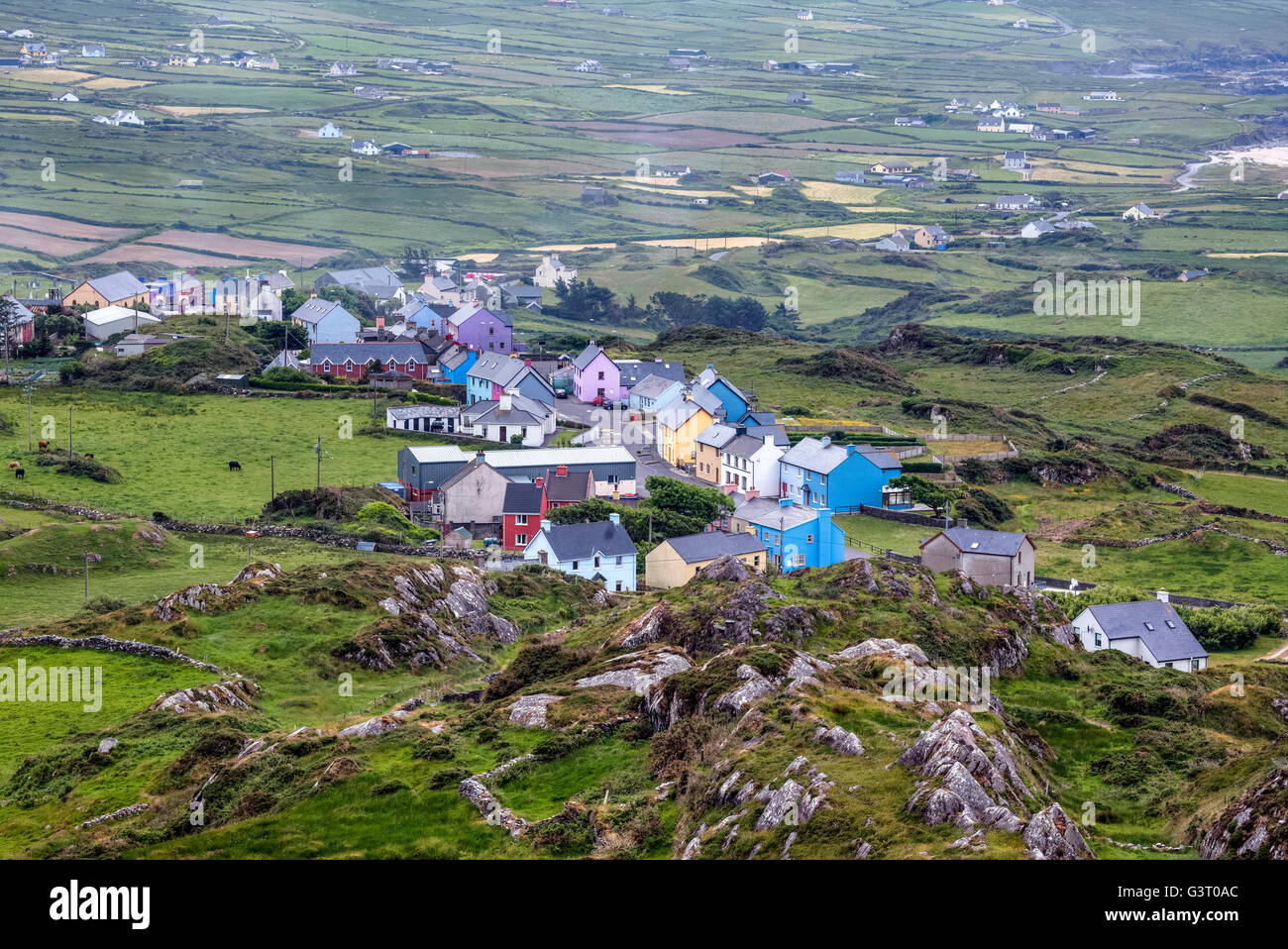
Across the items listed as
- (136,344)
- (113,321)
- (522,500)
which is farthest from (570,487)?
(113,321)

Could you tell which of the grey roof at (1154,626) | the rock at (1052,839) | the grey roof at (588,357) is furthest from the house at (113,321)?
the rock at (1052,839)

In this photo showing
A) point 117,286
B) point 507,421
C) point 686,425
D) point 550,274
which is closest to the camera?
point 686,425

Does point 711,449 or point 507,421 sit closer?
point 711,449

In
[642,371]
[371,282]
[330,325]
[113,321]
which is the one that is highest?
[371,282]

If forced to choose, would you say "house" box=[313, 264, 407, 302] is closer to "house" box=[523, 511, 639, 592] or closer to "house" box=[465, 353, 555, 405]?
"house" box=[465, 353, 555, 405]

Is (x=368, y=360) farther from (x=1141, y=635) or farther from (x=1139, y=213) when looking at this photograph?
(x=1139, y=213)
